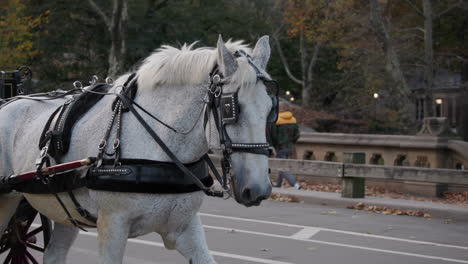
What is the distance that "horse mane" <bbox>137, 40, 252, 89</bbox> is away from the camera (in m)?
4.37

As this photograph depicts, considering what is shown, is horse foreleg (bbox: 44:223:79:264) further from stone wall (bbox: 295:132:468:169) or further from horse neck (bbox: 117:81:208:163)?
stone wall (bbox: 295:132:468:169)

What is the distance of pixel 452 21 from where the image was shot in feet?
96.6

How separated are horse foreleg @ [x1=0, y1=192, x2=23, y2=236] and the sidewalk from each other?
770cm

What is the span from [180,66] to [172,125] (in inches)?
15.4

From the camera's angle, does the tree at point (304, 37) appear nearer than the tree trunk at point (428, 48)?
No

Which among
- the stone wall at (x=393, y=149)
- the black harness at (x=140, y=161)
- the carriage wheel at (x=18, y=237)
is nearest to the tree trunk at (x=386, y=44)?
Result: the stone wall at (x=393, y=149)

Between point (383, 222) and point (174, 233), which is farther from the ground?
point (174, 233)

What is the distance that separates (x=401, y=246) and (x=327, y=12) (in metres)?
20.2

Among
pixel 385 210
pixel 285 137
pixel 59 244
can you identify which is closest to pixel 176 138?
pixel 59 244

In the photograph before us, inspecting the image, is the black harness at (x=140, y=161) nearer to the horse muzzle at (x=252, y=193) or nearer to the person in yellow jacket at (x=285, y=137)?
the horse muzzle at (x=252, y=193)

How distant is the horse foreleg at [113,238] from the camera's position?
4297mm

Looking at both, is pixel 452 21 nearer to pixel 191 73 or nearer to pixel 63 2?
pixel 63 2

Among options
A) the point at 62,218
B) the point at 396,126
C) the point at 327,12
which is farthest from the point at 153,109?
the point at 327,12

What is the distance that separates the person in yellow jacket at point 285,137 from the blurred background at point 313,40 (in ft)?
25.1
